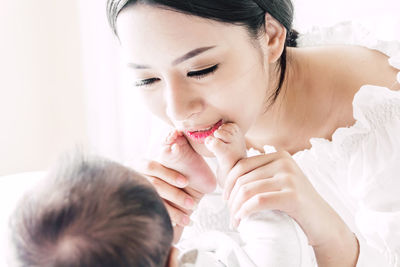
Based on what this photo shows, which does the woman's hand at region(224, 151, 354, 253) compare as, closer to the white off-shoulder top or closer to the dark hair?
A: the white off-shoulder top

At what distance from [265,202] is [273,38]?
0.35 meters

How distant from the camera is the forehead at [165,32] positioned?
28.7 inches

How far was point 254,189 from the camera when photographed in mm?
712

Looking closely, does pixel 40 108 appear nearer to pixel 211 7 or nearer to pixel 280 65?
pixel 280 65

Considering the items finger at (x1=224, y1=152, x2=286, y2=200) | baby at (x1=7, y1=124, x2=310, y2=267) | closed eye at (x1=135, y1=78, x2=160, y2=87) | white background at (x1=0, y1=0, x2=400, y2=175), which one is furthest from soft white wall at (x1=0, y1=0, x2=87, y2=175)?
baby at (x1=7, y1=124, x2=310, y2=267)

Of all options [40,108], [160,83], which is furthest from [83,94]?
[160,83]

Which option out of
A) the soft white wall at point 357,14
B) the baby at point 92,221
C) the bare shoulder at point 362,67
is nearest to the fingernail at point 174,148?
the baby at point 92,221

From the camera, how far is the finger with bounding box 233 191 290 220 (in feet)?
2.28

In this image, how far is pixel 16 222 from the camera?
54 centimetres

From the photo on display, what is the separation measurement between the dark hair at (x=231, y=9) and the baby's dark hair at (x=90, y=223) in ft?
0.97

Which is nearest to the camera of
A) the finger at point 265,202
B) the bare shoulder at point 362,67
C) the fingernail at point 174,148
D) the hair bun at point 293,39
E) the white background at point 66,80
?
the finger at point 265,202

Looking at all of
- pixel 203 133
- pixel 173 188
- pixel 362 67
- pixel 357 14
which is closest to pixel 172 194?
pixel 173 188

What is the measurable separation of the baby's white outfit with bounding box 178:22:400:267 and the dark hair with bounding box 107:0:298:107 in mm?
264

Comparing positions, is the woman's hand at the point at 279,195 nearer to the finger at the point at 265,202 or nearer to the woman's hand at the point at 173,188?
the finger at the point at 265,202
